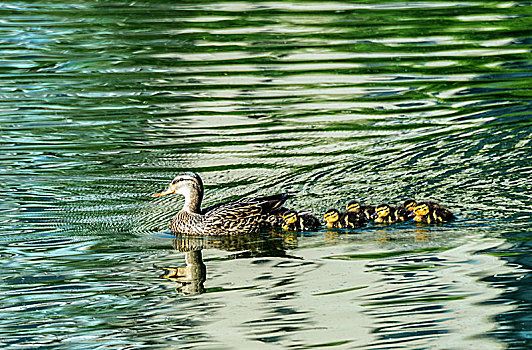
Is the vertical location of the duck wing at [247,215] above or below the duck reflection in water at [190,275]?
above

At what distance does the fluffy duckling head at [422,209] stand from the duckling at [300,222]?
860 millimetres

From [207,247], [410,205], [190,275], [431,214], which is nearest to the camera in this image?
[190,275]

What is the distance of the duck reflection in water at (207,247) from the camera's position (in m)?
7.34

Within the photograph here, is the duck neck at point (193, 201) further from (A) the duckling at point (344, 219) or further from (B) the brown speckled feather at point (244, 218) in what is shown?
(A) the duckling at point (344, 219)

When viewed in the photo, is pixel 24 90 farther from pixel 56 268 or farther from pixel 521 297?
pixel 521 297

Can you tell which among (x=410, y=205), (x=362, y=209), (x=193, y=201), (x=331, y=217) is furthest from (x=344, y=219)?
(x=193, y=201)

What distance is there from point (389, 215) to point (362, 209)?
0.81ft

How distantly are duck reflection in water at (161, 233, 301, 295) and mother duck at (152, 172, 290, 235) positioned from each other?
3.0 inches

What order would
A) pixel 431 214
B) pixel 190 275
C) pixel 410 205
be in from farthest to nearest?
1. pixel 410 205
2. pixel 431 214
3. pixel 190 275

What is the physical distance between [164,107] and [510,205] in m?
5.26

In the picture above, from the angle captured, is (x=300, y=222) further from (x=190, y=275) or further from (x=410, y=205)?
(x=190, y=275)

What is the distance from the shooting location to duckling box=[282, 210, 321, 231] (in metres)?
8.55

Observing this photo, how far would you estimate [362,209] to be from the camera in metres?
8.64

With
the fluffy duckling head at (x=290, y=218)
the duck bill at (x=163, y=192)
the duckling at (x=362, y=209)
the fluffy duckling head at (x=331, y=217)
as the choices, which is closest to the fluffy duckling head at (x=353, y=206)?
the duckling at (x=362, y=209)
